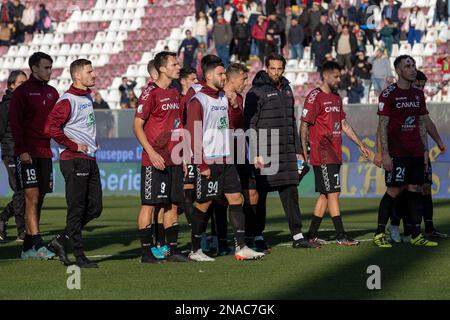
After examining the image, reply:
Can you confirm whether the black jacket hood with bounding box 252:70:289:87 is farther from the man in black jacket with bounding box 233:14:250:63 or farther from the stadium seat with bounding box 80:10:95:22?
the stadium seat with bounding box 80:10:95:22

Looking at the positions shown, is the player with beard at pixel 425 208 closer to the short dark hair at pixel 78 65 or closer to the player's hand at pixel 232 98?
the player's hand at pixel 232 98

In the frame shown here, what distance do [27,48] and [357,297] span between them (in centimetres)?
3464

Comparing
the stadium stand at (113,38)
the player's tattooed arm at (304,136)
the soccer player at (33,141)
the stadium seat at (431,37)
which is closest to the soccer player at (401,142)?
the player's tattooed arm at (304,136)

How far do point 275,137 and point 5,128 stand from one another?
4.40 metres

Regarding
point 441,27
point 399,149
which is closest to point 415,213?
point 399,149

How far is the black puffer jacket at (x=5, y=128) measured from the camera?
16.8m

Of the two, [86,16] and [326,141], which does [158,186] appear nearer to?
[326,141]

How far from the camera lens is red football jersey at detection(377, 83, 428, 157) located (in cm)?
1488

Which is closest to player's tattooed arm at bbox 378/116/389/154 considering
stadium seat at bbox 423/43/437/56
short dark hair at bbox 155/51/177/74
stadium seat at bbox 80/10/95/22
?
short dark hair at bbox 155/51/177/74

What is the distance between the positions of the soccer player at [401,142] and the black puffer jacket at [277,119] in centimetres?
109

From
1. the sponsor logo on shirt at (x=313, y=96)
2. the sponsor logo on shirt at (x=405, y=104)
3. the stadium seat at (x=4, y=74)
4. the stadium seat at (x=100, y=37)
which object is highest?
the stadium seat at (x=100, y=37)

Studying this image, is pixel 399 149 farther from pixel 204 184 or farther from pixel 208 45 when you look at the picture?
pixel 208 45

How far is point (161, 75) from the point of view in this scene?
44.0 feet

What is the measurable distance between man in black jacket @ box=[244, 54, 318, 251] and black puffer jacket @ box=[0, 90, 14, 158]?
12.6ft
